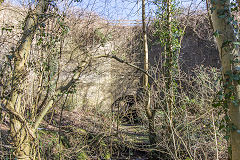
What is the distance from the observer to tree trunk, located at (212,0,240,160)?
2488 mm

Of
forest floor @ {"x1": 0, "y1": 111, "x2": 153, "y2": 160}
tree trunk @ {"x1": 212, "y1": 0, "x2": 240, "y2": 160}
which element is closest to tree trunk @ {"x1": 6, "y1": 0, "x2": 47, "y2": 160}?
forest floor @ {"x1": 0, "y1": 111, "x2": 153, "y2": 160}

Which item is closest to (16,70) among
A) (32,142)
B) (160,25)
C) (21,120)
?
(21,120)

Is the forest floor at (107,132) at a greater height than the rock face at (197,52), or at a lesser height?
lesser

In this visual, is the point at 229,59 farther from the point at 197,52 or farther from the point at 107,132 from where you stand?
the point at 197,52

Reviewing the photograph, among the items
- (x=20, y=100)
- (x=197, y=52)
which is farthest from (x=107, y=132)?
(x=197, y=52)

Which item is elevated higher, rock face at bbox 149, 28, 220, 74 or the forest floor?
rock face at bbox 149, 28, 220, 74

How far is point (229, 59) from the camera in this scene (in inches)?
99.3

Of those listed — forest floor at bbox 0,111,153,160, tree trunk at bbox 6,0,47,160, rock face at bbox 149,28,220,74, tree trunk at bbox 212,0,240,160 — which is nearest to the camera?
tree trunk at bbox 212,0,240,160

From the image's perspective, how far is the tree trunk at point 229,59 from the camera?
2488 mm

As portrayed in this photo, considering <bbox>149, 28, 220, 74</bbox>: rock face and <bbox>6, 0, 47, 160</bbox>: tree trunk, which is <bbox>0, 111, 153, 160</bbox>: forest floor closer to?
<bbox>6, 0, 47, 160</bbox>: tree trunk

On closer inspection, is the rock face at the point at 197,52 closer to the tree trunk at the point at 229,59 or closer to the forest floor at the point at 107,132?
the forest floor at the point at 107,132

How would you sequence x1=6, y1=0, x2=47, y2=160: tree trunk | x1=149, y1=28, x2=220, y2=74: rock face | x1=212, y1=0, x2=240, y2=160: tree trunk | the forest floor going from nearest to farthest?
x1=212, y1=0, x2=240, y2=160: tree trunk < x1=6, y1=0, x2=47, y2=160: tree trunk < the forest floor < x1=149, y1=28, x2=220, y2=74: rock face

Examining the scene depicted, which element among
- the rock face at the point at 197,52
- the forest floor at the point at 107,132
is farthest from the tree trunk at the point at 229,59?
the rock face at the point at 197,52

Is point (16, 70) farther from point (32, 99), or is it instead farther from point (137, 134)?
point (137, 134)
